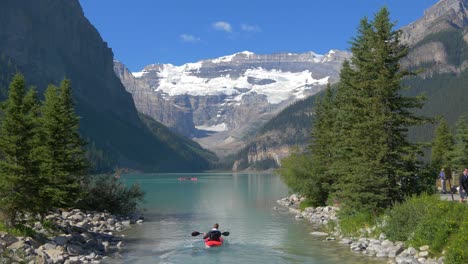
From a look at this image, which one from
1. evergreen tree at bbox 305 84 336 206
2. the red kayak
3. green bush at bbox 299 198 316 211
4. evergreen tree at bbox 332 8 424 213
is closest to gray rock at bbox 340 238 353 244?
evergreen tree at bbox 332 8 424 213

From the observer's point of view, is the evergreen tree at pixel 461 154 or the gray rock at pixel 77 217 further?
the evergreen tree at pixel 461 154

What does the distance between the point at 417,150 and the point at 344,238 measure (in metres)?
9.69

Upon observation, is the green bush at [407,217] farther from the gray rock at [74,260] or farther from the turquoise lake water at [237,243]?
the gray rock at [74,260]

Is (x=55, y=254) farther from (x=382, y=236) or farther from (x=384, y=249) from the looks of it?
(x=382, y=236)

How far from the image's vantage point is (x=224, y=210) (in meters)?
83.1

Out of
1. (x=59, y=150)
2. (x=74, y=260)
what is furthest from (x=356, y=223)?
(x=59, y=150)

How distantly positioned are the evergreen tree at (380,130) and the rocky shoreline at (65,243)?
2041 centimetres

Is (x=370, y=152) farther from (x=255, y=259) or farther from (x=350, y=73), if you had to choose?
(x=255, y=259)

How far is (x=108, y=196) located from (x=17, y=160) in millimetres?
28355

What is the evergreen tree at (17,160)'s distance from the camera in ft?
118

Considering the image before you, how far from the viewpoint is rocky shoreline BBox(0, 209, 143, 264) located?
102 ft

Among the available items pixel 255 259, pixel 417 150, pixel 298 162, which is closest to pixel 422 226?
pixel 417 150

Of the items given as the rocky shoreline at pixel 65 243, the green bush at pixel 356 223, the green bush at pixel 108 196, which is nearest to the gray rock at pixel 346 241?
the green bush at pixel 356 223

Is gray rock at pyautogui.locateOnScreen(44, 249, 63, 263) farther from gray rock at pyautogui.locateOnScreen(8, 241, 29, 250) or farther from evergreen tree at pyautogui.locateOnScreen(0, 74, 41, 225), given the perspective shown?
evergreen tree at pyautogui.locateOnScreen(0, 74, 41, 225)
